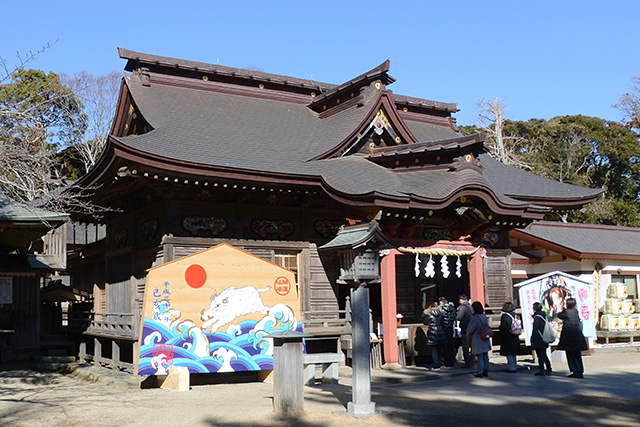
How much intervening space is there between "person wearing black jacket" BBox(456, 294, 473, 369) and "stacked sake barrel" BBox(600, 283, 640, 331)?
8580 millimetres

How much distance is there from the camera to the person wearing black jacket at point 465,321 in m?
14.8

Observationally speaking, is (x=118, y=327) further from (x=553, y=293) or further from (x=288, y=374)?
(x=553, y=293)

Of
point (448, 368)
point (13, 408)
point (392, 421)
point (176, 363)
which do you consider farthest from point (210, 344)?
point (448, 368)

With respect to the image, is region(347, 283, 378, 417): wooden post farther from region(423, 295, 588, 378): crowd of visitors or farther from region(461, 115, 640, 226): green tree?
region(461, 115, 640, 226): green tree

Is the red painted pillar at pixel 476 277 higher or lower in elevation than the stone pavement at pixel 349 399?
higher

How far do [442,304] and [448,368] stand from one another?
154cm

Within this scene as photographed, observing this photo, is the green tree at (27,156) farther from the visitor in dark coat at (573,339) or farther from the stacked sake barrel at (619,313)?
the stacked sake barrel at (619,313)

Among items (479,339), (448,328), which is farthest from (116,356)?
(479,339)

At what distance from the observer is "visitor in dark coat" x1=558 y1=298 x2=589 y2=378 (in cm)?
1323

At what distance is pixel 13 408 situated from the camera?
33.9ft

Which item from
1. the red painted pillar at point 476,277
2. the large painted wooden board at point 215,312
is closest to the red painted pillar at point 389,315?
the red painted pillar at point 476,277

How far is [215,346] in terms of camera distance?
12852mm

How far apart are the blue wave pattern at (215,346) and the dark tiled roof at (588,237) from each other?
41.7 feet

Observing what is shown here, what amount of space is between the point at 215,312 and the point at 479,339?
5.52 m
